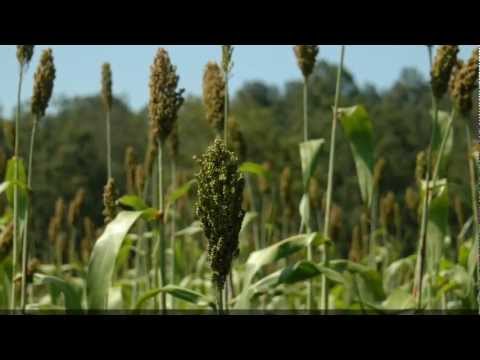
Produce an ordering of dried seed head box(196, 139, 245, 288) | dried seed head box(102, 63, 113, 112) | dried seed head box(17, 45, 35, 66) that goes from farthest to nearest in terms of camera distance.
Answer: dried seed head box(102, 63, 113, 112) < dried seed head box(17, 45, 35, 66) < dried seed head box(196, 139, 245, 288)

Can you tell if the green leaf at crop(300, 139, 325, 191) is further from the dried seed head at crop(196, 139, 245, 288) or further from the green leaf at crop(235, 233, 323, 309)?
the dried seed head at crop(196, 139, 245, 288)

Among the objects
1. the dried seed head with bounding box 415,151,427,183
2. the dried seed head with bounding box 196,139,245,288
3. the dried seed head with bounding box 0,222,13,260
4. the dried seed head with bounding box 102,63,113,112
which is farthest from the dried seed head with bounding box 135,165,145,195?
the dried seed head with bounding box 196,139,245,288

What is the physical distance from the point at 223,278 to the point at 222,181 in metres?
0.23

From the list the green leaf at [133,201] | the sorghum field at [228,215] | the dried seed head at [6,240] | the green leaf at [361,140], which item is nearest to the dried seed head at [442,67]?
the sorghum field at [228,215]

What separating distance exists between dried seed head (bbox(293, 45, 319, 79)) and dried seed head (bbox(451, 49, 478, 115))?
1.65ft

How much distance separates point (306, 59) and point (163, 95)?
29.1 inches

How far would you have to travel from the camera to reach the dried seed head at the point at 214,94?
2176mm

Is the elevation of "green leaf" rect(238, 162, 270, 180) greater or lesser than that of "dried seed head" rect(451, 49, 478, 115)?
lesser

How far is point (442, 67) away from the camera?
2.11 meters

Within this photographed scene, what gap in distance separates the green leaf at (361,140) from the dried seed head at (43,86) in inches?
38.8

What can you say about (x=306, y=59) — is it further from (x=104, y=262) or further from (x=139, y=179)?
(x=104, y=262)

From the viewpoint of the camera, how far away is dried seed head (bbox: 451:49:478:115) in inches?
83.9

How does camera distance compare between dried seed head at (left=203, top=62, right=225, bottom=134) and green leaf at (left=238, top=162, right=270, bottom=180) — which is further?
green leaf at (left=238, top=162, right=270, bottom=180)
